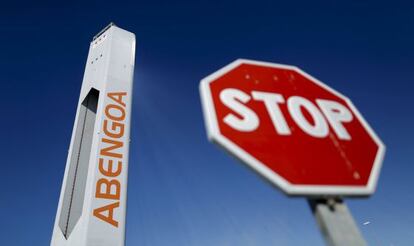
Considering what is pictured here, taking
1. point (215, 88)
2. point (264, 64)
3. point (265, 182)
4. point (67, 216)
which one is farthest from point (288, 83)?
point (67, 216)

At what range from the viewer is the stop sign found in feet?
4.24

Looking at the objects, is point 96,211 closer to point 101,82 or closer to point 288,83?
point 101,82

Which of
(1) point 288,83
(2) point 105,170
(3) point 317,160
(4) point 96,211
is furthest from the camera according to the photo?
(2) point 105,170

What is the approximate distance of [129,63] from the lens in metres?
9.41

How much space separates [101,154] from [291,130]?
250 inches

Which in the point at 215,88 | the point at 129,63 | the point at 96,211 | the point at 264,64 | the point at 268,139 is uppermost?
the point at 129,63

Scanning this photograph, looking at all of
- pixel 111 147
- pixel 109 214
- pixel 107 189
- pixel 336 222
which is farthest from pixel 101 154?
pixel 336 222

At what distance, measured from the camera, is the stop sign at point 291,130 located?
1.29m

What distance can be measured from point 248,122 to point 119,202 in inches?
230

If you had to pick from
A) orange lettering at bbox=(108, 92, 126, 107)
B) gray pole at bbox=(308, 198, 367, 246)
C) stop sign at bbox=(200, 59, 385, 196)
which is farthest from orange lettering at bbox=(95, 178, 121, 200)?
gray pole at bbox=(308, 198, 367, 246)

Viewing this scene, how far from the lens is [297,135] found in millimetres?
1503

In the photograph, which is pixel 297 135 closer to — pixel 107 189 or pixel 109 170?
pixel 107 189

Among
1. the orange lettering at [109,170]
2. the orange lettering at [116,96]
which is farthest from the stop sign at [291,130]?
the orange lettering at [116,96]

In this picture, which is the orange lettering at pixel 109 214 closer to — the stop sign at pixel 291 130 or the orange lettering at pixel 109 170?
the orange lettering at pixel 109 170
